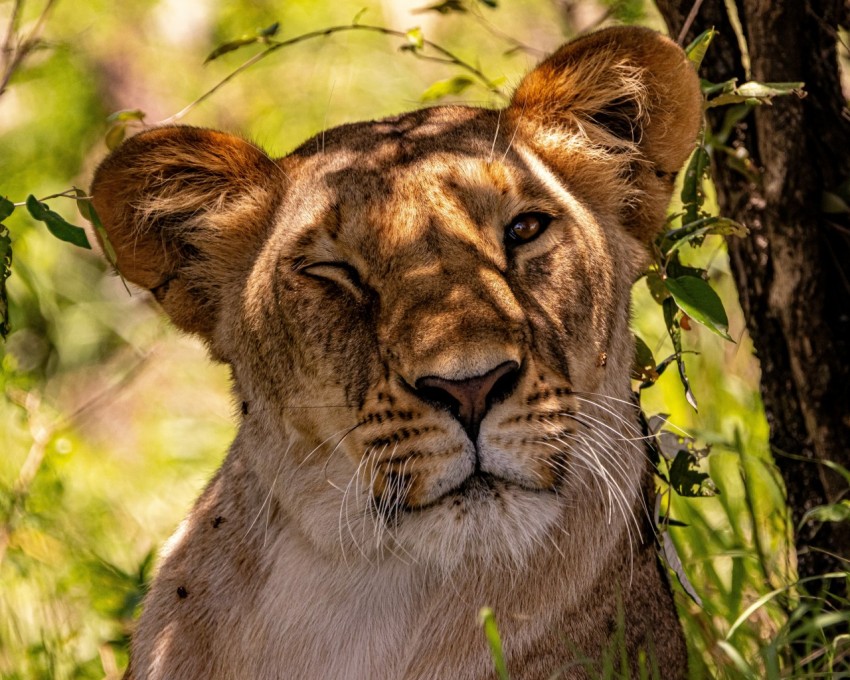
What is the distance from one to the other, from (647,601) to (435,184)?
113 centimetres

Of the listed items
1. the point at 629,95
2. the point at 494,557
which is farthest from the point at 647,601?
the point at 629,95

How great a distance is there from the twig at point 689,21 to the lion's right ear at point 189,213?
1.19m

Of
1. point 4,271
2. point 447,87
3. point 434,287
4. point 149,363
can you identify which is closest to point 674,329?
point 434,287

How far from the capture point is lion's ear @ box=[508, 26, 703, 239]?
323 centimetres

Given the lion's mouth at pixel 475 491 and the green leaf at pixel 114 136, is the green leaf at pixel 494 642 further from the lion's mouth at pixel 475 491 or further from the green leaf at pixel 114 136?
the green leaf at pixel 114 136

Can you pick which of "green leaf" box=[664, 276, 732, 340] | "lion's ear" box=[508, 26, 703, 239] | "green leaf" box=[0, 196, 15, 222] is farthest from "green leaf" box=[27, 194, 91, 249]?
"green leaf" box=[664, 276, 732, 340]

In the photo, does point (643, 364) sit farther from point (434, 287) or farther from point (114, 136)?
point (114, 136)

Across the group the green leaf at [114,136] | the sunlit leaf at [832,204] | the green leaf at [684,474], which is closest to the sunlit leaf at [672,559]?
the green leaf at [684,474]

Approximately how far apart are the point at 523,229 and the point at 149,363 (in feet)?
13.2

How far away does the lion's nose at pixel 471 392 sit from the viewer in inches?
101

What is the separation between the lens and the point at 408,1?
7.84m

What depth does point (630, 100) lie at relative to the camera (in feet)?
11.1

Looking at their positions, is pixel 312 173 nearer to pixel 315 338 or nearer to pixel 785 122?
pixel 315 338

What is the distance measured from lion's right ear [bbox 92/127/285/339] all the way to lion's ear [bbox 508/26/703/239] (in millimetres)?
709
